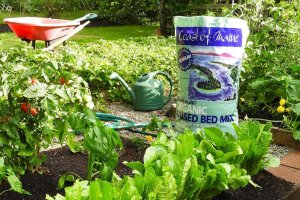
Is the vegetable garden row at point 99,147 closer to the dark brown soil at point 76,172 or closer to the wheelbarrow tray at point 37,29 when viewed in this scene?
the dark brown soil at point 76,172

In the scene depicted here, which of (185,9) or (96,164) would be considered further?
(185,9)

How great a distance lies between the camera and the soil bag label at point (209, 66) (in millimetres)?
3080

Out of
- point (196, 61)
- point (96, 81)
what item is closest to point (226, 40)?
point (196, 61)

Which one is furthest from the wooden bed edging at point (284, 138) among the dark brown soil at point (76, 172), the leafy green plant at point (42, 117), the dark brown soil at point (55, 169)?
the leafy green plant at point (42, 117)

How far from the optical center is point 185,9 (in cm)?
1117

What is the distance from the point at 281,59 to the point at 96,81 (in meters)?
1.74

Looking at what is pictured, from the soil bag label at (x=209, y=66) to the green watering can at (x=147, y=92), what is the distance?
3.78ft

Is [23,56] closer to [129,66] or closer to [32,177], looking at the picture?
[129,66]

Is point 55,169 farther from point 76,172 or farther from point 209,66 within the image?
point 209,66

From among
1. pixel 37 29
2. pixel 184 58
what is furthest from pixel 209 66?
pixel 37 29

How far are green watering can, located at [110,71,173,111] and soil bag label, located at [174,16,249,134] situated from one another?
45.3 inches

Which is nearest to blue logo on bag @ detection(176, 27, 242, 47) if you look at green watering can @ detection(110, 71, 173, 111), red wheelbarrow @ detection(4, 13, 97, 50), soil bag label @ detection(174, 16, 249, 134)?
soil bag label @ detection(174, 16, 249, 134)

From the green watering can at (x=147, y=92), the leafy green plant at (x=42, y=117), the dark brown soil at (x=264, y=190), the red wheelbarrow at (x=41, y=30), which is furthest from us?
the red wheelbarrow at (x=41, y=30)

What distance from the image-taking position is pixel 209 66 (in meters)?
3.14
